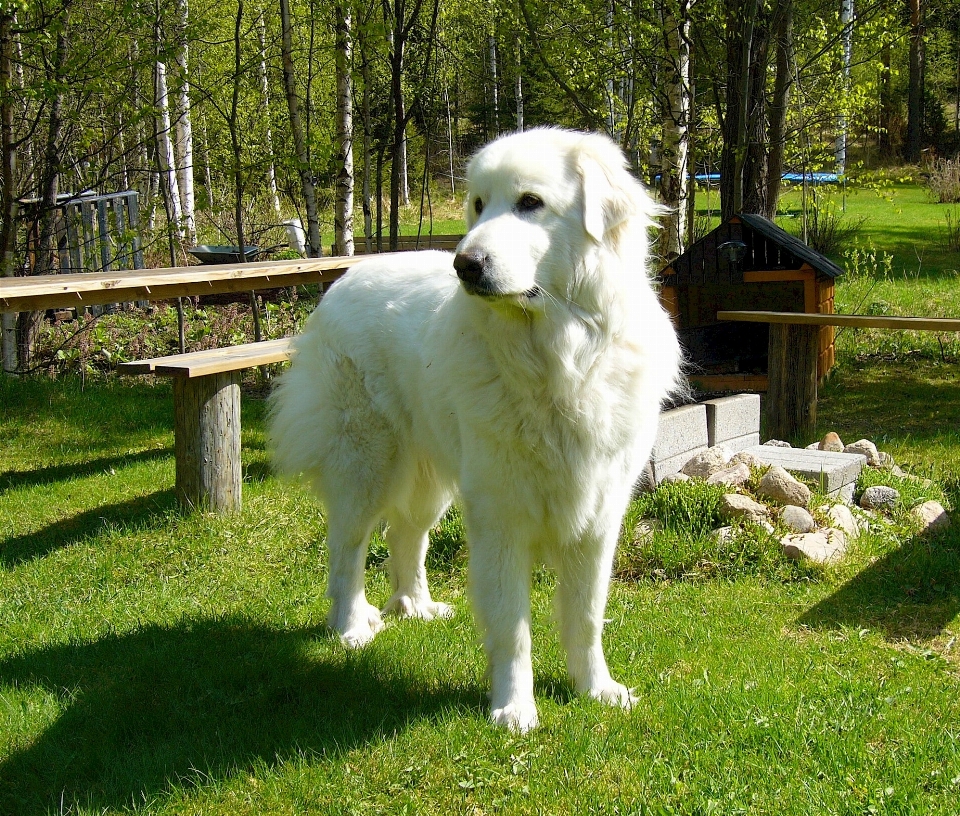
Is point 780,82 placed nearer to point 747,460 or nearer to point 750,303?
point 750,303

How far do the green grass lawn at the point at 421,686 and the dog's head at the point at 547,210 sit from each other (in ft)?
4.32

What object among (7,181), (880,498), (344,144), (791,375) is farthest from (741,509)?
(7,181)

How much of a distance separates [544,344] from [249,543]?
2.49 meters

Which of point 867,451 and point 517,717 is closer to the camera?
point 517,717

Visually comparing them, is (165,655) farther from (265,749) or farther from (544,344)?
(544,344)

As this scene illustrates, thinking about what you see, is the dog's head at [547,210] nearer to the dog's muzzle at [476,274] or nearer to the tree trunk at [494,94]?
the dog's muzzle at [476,274]

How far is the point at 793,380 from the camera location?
614cm

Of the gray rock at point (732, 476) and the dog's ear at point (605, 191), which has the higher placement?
the dog's ear at point (605, 191)

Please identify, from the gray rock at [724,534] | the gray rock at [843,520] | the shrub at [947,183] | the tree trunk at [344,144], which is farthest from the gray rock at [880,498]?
the shrub at [947,183]

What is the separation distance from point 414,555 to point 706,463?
70.4 inches

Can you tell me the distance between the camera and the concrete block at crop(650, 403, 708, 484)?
468cm

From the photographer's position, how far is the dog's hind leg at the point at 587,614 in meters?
2.87

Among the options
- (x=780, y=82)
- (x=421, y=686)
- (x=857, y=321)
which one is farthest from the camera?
(x=780, y=82)

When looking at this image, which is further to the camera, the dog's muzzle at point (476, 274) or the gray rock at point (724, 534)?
the gray rock at point (724, 534)
